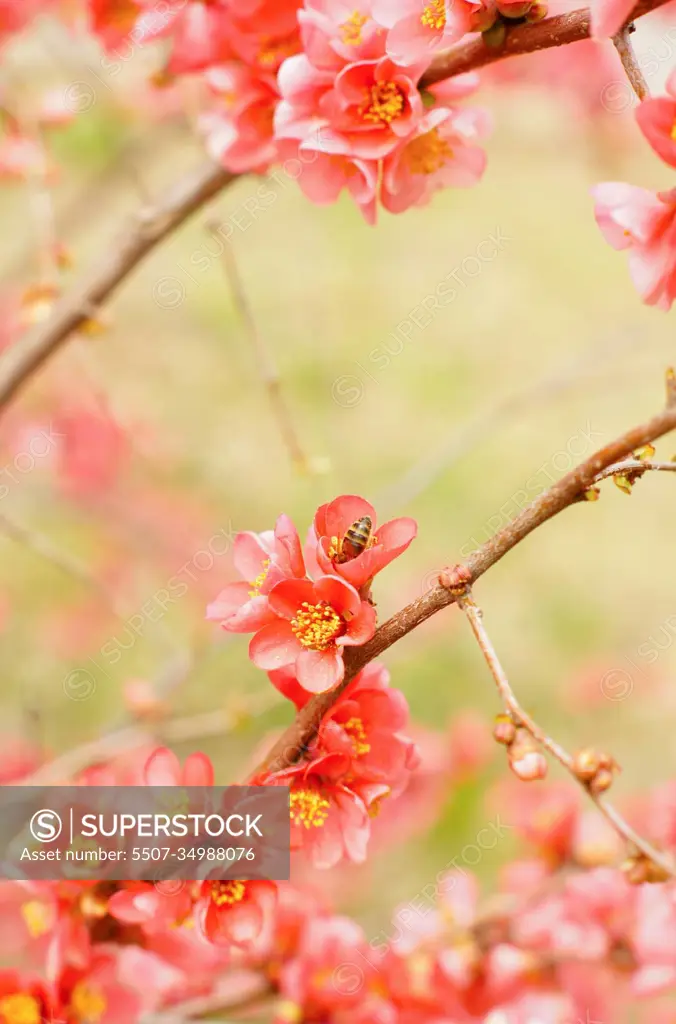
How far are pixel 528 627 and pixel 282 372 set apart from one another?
1.35 meters

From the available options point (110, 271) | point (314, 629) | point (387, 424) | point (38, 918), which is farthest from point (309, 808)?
point (387, 424)

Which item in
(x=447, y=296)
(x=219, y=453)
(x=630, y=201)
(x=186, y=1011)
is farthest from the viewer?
(x=447, y=296)

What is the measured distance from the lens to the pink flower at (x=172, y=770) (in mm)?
580

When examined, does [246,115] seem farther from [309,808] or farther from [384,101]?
[309,808]

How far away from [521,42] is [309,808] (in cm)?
48

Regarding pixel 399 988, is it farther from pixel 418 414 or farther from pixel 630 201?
pixel 418 414

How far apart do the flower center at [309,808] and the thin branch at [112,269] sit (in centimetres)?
57

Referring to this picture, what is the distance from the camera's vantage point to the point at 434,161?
0.64 meters

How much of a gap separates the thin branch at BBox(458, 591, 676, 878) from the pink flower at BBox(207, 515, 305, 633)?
106 mm

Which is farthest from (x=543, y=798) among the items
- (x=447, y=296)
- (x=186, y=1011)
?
(x=447, y=296)

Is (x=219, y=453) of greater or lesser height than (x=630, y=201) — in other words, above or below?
above

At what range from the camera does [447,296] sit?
3594mm

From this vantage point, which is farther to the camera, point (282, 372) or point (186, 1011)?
point (282, 372)

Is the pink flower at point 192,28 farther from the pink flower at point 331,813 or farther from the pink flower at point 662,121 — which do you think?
the pink flower at point 331,813
